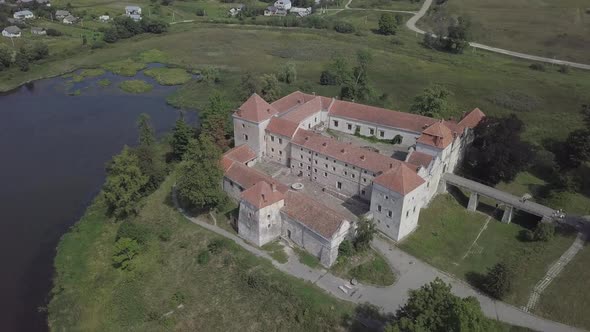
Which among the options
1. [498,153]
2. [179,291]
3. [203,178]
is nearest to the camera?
[179,291]

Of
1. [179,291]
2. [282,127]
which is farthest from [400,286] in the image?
[282,127]

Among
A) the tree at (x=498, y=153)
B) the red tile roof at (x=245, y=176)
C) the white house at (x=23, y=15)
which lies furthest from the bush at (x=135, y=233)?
the white house at (x=23, y=15)

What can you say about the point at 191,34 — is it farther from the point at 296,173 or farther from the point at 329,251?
the point at 329,251

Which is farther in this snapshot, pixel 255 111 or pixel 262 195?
pixel 255 111

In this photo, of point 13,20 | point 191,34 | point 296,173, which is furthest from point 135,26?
point 296,173

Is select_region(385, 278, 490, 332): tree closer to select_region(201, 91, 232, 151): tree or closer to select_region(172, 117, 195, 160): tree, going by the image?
select_region(201, 91, 232, 151): tree

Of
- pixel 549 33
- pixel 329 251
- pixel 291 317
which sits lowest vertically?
pixel 291 317

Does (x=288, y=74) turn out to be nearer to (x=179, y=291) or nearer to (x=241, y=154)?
(x=241, y=154)

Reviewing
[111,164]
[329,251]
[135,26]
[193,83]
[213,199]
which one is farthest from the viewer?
[135,26]
